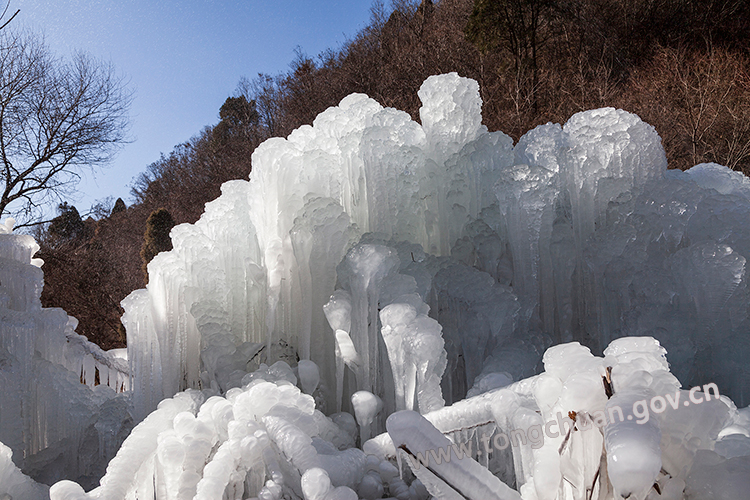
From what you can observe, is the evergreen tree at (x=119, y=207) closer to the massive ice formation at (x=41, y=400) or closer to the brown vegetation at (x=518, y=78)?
the brown vegetation at (x=518, y=78)

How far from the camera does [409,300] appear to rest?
10.5 feet

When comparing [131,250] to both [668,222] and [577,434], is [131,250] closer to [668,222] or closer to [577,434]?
[668,222]

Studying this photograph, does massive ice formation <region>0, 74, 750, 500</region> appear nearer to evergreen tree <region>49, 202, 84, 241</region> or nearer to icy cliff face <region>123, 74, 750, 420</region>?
icy cliff face <region>123, 74, 750, 420</region>

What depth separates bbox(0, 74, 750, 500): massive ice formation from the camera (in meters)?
2.61

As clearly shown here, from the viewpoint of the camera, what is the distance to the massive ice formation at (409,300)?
261cm

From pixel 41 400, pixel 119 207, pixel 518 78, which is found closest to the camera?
pixel 41 400

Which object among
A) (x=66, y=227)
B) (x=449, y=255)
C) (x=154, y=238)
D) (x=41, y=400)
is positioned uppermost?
(x=66, y=227)

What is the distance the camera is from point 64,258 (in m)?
13.4

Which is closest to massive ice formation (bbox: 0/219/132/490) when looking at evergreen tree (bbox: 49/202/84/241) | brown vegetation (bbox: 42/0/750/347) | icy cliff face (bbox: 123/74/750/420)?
icy cliff face (bbox: 123/74/750/420)

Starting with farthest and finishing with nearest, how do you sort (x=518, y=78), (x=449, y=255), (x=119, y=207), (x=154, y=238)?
(x=119, y=207) < (x=154, y=238) < (x=518, y=78) < (x=449, y=255)

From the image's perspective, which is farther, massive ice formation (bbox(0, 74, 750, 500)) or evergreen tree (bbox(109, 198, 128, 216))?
evergreen tree (bbox(109, 198, 128, 216))

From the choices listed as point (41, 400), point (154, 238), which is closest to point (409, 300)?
point (41, 400)

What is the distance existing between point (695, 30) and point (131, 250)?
56.6 feet

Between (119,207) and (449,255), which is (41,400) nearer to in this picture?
(449,255)
